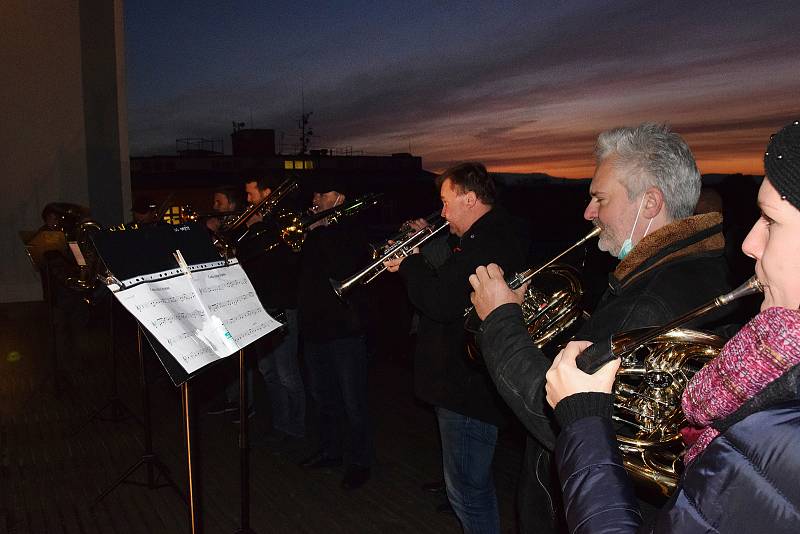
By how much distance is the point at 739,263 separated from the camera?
3996 mm

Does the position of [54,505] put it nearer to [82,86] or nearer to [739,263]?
[739,263]

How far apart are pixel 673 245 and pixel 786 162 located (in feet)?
2.69

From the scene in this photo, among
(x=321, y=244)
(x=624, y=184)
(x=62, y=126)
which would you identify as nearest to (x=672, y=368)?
(x=624, y=184)

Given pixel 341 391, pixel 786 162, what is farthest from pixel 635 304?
pixel 341 391

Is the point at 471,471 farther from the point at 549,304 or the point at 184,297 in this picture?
the point at 184,297

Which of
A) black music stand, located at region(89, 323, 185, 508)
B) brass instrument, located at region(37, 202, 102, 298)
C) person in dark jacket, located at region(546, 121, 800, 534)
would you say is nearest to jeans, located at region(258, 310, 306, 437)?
black music stand, located at region(89, 323, 185, 508)

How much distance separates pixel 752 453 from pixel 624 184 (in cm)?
124

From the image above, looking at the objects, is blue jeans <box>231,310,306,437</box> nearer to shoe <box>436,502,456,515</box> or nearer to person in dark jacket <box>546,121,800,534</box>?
shoe <box>436,502,456,515</box>

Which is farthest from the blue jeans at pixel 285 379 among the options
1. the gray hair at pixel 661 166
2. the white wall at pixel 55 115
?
the white wall at pixel 55 115

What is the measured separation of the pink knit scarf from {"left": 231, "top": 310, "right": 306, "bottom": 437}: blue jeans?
3715 mm

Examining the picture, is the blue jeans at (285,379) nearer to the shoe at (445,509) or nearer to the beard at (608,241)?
the shoe at (445,509)

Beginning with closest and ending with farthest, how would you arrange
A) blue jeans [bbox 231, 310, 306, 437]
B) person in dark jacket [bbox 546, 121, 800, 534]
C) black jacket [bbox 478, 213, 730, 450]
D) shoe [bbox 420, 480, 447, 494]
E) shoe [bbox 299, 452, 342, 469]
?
person in dark jacket [bbox 546, 121, 800, 534], black jacket [bbox 478, 213, 730, 450], shoe [bbox 420, 480, 447, 494], shoe [bbox 299, 452, 342, 469], blue jeans [bbox 231, 310, 306, 437]

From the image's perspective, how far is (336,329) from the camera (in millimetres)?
3869

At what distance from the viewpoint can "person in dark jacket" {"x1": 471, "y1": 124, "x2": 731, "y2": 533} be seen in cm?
163
